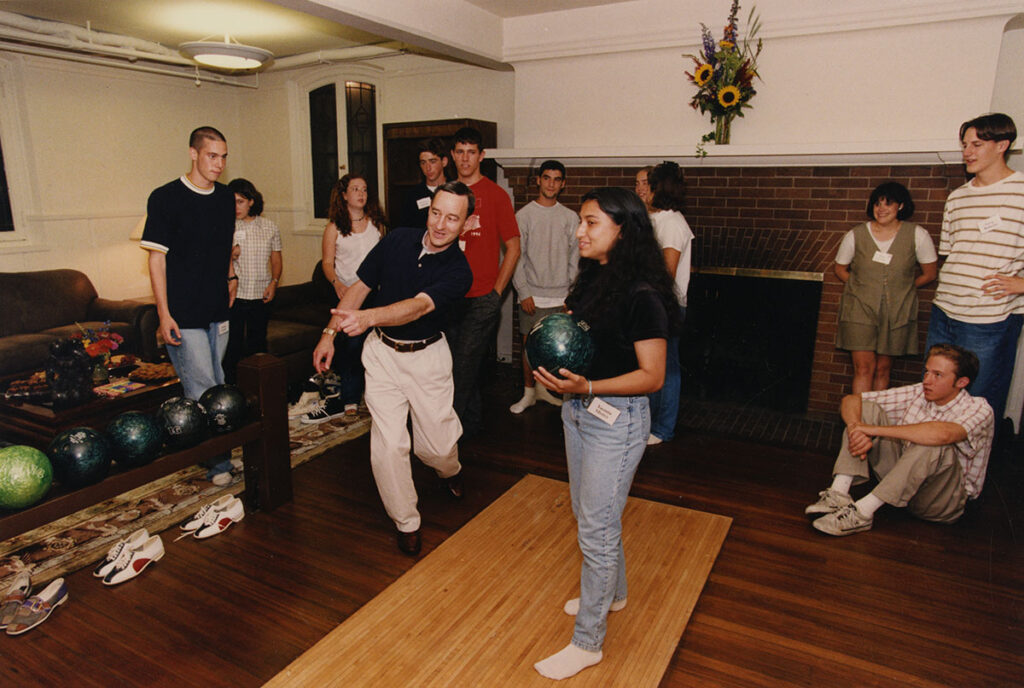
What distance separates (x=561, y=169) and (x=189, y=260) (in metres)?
2.47

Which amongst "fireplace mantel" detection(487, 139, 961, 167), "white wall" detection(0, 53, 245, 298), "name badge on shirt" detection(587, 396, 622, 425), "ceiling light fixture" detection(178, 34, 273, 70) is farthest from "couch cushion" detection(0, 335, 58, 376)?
"name badge on shirt" detection(587, 396, 622, 425)

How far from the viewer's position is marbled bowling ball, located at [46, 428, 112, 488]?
104 inches

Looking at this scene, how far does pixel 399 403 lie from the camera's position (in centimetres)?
308

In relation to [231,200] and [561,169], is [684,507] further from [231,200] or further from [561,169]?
[231,200]

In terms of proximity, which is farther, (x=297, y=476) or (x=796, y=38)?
(x=796, y=38)

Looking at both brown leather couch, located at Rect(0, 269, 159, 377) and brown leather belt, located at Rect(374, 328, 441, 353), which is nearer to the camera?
brown leather belt, located at Rect(374, 328, 441, 353)

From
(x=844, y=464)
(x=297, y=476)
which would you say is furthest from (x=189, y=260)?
(x=844, y=464)

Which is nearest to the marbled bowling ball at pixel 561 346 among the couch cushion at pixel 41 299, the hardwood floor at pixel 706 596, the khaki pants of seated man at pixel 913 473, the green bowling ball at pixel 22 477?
the hardwood floor at pixel 706 596

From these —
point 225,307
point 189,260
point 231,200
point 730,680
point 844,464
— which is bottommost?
point 730,680

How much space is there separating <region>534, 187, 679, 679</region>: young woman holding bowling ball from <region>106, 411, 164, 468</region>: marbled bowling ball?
187cm

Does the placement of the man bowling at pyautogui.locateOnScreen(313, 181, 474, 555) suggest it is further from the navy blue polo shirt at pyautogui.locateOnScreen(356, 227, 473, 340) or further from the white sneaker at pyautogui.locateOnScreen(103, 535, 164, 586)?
the white sneaker at pyautogui.locateOnScreen(103, 535, 164, 586)

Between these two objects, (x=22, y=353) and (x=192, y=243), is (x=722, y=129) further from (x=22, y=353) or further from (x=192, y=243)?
(x=22, y=353)

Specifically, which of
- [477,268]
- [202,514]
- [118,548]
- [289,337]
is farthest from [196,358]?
[289,337]

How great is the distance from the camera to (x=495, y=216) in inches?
172
